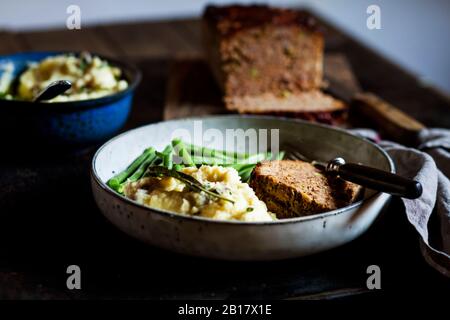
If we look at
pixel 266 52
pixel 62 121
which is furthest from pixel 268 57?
pixel 62 121

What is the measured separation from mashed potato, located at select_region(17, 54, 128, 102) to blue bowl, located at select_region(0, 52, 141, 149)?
125 millimetres

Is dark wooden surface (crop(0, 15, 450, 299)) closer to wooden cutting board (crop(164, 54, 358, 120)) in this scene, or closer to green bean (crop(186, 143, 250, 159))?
green bean (crop(186, 143, 250, 159))

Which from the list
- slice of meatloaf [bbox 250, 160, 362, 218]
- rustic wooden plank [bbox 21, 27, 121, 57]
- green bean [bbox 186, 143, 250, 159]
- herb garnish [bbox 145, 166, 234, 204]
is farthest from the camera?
rustic wooden plank [bbox 21, 27, 121, 57]

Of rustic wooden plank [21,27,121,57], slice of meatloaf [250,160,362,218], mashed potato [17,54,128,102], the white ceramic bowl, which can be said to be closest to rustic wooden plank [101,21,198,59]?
rustic wooden plank [21,27,121,57]

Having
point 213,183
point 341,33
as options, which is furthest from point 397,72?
point 213,183

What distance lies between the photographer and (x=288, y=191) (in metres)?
1.82

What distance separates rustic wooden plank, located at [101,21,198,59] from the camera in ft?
13.0

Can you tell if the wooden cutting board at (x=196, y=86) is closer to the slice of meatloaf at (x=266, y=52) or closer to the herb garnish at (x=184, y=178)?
the slice of meatloaf at (x=266, y=52)

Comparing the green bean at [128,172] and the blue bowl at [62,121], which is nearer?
→ the green bean at [128,172]

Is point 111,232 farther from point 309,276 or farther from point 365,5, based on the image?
point 365,5

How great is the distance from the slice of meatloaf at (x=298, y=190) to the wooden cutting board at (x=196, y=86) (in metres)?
1.04

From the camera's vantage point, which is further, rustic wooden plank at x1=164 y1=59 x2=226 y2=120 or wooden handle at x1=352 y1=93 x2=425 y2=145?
rustic wooden plank at x1=164 y1=59 x2=226 y2=120

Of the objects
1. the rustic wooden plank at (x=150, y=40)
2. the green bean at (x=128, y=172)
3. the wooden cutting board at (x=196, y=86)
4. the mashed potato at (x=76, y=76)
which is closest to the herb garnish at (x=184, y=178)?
the green bean at (x=128, y=172)

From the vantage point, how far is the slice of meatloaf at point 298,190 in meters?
1.77
